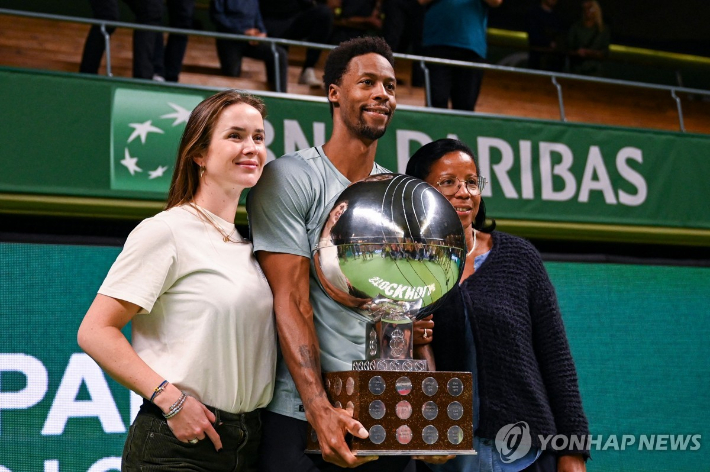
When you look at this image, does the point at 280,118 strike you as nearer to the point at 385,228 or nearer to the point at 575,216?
the point at 575,216

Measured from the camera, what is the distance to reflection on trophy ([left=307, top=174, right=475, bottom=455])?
1740mm

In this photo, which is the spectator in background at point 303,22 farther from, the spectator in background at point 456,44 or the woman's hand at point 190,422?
the woman's hand at point 190,422

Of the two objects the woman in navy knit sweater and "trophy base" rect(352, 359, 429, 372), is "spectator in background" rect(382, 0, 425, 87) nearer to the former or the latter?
the woman in navy knit sweater

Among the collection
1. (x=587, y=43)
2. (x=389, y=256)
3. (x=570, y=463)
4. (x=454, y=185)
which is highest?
(x=587, y=43)

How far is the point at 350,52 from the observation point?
212 centimetres

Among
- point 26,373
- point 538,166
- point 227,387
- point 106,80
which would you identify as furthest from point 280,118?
point 227,387

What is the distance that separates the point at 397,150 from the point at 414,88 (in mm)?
2453

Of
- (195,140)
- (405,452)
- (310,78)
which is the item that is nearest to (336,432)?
(405,452)

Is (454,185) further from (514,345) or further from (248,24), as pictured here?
(248,24)

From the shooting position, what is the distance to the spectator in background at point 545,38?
9094 mm

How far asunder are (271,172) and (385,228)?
0.39 m

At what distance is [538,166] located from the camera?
5.57m

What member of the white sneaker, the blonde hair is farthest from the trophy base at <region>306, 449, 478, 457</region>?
the white sneaker

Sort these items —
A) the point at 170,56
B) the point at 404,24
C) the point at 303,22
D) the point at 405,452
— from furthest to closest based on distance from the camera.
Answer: the point at 404,24
the point at 303,22
the point at 170,56
the point at 405,452
